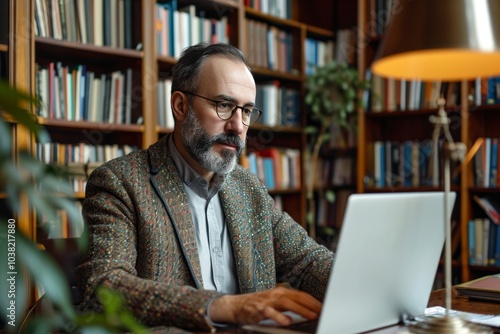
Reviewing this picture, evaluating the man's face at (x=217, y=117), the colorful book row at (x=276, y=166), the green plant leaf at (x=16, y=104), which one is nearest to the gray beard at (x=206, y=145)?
the man's face at (x=217, y=117)

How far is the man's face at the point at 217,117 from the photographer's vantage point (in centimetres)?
175

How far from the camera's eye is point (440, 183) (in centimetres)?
368

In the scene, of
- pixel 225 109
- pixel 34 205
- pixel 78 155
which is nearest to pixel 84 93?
pixel 78 155

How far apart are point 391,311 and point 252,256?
632 millimetres

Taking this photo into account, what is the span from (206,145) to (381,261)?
0.83 meters

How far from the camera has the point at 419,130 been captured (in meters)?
4.02

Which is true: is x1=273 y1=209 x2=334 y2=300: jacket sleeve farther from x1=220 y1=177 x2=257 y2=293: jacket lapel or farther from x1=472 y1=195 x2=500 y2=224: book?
x1=472 y1=195 x2=500 y2=224: book

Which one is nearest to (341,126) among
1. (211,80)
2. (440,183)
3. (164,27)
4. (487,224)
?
(440,183)

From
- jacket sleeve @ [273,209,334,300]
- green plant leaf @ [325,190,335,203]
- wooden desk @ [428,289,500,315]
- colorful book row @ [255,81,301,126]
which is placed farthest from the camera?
green plant leaf @ [325,190,335,203]

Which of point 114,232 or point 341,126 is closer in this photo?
point 114,232

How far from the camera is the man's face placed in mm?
1749

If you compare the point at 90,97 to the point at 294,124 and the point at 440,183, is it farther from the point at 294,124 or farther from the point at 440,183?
the point at 440,183

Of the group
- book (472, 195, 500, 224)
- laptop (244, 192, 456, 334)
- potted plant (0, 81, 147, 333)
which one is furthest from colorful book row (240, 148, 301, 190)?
potted plant (0, 81, 147, 333)

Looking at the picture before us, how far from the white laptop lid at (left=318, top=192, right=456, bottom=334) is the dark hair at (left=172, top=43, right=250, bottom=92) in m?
0.91
